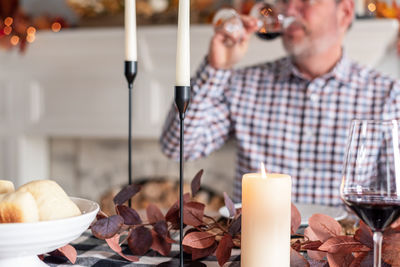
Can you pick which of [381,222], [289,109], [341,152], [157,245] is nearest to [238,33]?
[289,109]

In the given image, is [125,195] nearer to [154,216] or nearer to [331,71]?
[154,216]

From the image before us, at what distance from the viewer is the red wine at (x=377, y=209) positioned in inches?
24.3

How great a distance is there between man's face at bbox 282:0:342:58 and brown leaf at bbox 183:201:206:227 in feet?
2.80

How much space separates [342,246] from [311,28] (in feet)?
3.48

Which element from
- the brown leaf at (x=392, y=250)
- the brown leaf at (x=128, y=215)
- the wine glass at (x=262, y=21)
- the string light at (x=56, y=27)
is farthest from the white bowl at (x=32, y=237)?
the string light at (x=56, y=27)

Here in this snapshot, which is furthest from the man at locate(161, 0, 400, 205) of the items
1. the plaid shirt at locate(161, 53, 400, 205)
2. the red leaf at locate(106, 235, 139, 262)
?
the red leaf at locate(106, 235, 139, 262)

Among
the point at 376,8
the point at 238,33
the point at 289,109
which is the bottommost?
the point at 289,109

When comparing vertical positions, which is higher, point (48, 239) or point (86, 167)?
point (48, 239)

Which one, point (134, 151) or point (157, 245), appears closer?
point (157, 245)

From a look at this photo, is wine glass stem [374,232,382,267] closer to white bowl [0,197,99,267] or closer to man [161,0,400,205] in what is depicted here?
white bowl [0,197,99,267]

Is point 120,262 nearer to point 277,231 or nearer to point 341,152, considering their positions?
point 277,231

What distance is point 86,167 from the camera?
121 inches

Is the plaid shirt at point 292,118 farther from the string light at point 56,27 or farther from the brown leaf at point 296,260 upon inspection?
the string light at point 56,27

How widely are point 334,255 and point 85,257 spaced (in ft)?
1.19
